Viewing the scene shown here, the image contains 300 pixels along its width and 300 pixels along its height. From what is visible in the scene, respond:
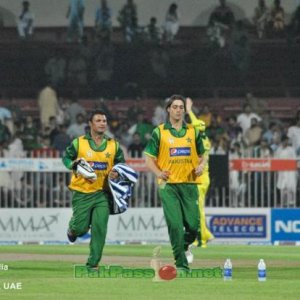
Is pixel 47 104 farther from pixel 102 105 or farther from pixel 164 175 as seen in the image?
pixel 164 175

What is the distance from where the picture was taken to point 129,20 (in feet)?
137

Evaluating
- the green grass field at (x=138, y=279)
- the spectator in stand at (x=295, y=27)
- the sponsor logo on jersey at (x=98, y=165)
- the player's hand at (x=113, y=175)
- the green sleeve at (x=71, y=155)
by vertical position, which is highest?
the spectator in stand at (x=295, y=27)

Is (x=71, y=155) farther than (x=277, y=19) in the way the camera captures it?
No

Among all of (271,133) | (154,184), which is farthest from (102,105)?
(154,184)

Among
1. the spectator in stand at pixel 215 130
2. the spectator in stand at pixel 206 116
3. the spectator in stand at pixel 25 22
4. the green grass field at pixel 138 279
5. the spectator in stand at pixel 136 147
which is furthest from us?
the spectator in stand at pixel 25 22

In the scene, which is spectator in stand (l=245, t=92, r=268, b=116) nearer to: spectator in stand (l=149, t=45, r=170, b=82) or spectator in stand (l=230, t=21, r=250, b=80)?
spectator in stand (l=230, t=21, r=250, b=80)

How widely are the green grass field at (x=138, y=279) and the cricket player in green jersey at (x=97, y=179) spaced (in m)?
0.86

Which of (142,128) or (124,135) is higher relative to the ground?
(142,128)

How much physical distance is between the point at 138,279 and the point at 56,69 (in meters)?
26.5

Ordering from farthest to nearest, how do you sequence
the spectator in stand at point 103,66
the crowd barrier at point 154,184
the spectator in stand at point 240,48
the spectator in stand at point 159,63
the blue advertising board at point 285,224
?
the spectator in stand at point 159,63, the spectator in stand at point 103,66, the spectator in stand at point 240,48, the crowd barrier at point 154,184, the blue advertising board at point 285,224

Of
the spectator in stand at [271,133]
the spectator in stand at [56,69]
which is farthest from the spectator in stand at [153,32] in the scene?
the spectator in stand at [271,133]

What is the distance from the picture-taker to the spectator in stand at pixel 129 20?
41.3 metres

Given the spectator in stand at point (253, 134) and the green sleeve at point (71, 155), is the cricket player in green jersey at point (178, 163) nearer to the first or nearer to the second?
the green sleeve at point (71, 155)

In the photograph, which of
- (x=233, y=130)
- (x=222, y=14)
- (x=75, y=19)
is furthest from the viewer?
(x=75, y=19)
